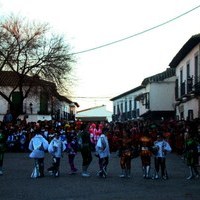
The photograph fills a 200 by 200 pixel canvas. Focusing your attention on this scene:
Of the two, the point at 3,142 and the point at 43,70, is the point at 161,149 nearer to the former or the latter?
the point at 3,142

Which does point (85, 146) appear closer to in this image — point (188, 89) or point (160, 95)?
point (188, 89)

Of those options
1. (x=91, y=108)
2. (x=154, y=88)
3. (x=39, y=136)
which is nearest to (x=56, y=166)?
(x=39, y=136)

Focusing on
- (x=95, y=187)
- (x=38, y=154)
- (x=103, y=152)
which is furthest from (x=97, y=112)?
(x=95, y=187)

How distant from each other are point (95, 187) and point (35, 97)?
130ft

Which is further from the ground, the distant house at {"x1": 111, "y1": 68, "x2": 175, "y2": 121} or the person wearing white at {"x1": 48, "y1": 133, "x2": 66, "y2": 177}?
the distant house at {"x1": 111, "y1": 68, "x2": 175, "y2": 121}

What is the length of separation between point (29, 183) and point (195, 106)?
21347 millimetres

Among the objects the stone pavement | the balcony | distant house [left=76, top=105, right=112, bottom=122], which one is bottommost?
the stone pavement

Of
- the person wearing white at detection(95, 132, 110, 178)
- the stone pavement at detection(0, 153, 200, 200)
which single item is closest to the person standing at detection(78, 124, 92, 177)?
the person wearing white at detection(95, 132, 110, 178)

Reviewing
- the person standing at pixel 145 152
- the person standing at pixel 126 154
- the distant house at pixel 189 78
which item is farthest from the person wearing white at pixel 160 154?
the distant house at pixel 189 78

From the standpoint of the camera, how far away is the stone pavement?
12.8 meters

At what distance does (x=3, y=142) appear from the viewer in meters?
19.6

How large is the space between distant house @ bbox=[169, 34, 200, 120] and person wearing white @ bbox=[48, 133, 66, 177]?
1533 cm

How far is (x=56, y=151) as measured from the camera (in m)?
19.2

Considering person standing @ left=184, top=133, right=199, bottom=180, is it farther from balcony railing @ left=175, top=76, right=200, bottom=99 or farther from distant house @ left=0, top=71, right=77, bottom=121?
distant house @ left=0, top=71, right=77, bottom=121
